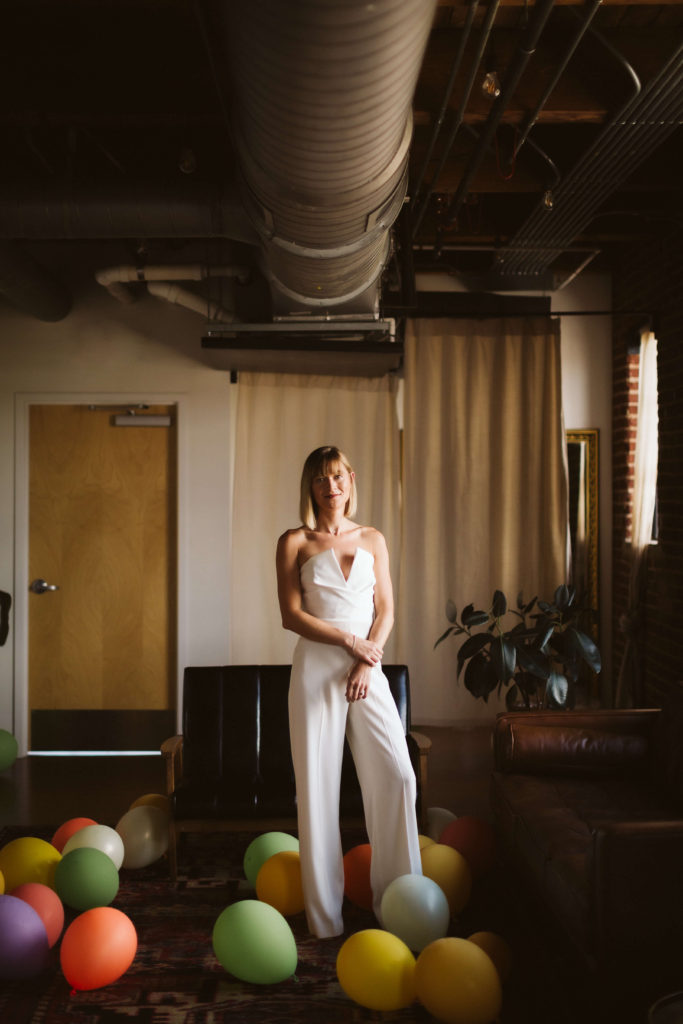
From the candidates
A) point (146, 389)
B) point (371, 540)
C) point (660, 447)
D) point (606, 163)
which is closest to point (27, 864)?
point (371, 540)

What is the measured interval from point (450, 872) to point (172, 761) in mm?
1246

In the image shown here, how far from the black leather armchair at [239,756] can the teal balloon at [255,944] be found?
2.84ft

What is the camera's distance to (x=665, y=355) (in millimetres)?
5277

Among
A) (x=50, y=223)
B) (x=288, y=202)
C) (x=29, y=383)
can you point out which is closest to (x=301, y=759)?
(x=288, y=202)

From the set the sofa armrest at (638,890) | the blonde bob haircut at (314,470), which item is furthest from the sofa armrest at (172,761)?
the sofa armrest at (638,890)

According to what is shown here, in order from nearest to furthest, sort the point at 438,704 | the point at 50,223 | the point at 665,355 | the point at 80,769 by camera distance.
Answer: the point at 50,223 → the point at 665,355 → the point at 80,769 → the point at 438,704

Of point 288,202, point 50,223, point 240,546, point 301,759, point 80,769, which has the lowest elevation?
point 80,769

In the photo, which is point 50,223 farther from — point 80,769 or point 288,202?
point 80,769

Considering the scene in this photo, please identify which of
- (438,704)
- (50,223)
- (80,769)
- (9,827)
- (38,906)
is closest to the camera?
(38,906)

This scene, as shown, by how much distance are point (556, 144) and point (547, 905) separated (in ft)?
12.1

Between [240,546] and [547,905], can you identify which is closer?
[547,905]

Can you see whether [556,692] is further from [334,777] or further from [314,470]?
[314,470]

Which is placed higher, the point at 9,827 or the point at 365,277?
the point at 365,277

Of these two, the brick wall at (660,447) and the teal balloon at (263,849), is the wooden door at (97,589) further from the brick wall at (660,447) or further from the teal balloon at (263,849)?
the brick wall at (660,447)
